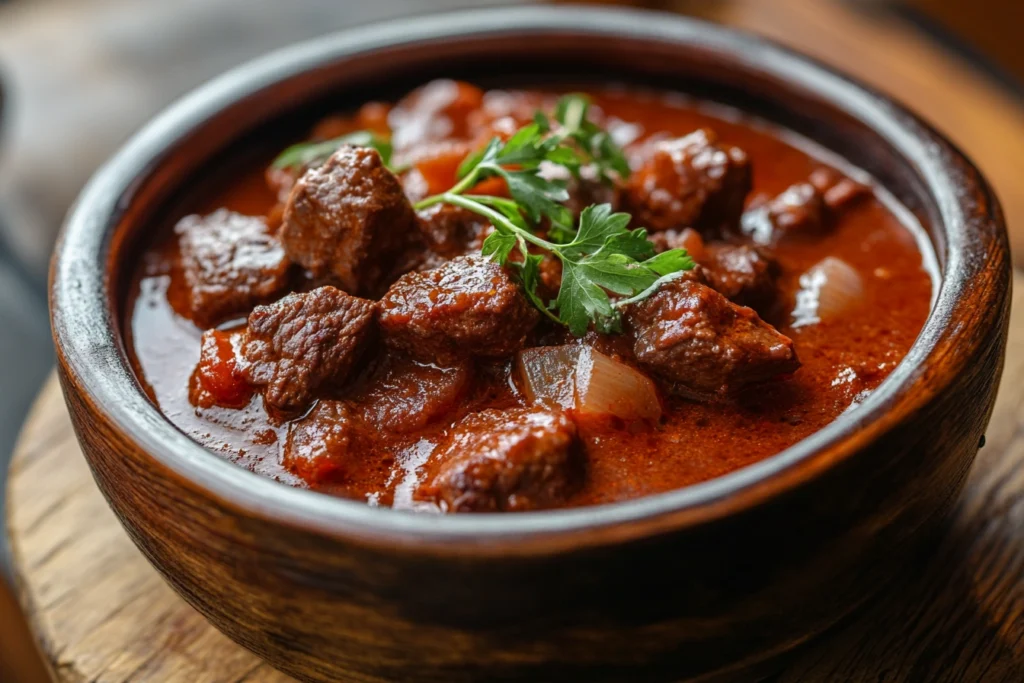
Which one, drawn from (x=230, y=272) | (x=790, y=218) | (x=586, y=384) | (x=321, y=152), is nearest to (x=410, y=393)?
(x=586, y=384)

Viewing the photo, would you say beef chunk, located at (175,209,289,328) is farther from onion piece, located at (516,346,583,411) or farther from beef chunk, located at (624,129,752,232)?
beef chunk, located at (624,129,752,232)

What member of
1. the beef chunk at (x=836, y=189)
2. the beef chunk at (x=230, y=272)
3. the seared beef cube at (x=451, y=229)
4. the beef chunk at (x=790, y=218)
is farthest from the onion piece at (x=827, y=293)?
the beef chunk at (x=230, y=272)

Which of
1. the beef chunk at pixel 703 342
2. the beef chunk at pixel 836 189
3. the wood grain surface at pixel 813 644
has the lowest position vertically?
the wood grain surface at pixel 813 644

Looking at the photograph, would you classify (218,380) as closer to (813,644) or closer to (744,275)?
(744,275)

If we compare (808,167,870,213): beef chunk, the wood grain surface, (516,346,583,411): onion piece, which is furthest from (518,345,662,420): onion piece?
(808,167,870,213): beef chunk

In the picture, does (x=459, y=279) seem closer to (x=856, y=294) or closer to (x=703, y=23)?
(x=856, y=294)

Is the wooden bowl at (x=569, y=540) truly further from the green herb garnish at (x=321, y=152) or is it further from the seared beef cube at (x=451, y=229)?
the seared beef cube at (x=451, y=229)

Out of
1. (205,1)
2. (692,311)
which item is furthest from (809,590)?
(205,1)
